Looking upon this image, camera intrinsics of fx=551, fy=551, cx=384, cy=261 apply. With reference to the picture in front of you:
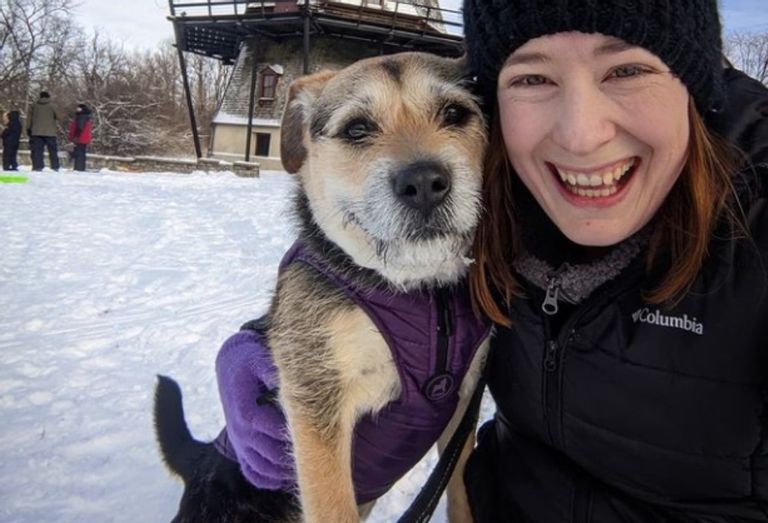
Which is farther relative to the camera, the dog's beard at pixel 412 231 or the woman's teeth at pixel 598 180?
the dog's beard at pixel 412 231

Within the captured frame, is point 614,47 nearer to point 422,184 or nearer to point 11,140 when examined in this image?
point 422,184

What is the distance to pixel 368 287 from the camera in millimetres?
2035

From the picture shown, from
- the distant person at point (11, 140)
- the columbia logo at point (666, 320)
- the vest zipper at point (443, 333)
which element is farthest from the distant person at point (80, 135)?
the columbia logo at point (666, 320)

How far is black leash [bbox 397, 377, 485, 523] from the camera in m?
1.91

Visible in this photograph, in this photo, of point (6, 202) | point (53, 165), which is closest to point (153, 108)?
point (53, 165)

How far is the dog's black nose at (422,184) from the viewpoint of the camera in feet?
5.98

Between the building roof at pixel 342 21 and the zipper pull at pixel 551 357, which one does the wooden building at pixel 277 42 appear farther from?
the zipper pull at pixel 551 357

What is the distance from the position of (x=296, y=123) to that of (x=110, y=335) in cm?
321

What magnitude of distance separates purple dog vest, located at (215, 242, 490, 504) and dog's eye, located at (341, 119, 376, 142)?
1.67ft

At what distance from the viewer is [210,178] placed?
53.1 ft

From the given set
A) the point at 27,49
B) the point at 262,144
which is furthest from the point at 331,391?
the point at 27,49

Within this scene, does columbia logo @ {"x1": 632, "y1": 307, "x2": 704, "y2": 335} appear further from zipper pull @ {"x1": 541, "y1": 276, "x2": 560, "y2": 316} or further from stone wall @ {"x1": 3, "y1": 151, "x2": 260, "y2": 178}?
stone wall @ {"x1": 3, "y1": 151, "x2": 260, "y2": 178}

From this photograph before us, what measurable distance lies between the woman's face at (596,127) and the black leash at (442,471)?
0.84m

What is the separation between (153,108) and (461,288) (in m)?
41.7
